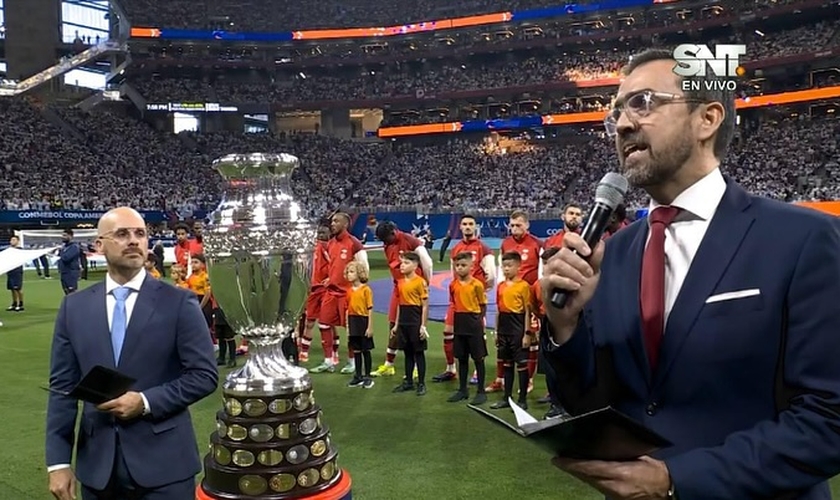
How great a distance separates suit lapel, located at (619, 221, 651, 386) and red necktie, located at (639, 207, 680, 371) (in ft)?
0.05

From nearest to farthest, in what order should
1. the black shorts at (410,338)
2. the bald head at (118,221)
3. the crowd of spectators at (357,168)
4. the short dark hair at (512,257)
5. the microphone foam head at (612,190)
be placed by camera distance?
the microphone foam head at (612,190) < the bald head at (118,221) < the short dark hair at (512,257) < the black shorts at (410,338) < the crowd of spectators at (357,168)

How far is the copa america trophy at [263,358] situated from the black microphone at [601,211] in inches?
60.3

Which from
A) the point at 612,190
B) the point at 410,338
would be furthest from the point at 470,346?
the point at 612,190

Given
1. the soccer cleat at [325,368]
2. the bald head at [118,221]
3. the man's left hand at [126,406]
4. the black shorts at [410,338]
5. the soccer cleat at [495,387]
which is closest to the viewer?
the man's left hand at [126,406]

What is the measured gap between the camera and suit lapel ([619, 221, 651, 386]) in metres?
1.80

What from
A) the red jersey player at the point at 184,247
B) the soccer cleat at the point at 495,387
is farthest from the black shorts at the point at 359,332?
the red jersey player at the point at 184,247

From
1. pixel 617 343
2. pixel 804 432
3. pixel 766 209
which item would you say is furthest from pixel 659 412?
pixel 766 209

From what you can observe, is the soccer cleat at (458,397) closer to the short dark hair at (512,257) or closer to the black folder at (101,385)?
the short dark hair at (512,257)

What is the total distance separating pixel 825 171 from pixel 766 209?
3644 centimetres

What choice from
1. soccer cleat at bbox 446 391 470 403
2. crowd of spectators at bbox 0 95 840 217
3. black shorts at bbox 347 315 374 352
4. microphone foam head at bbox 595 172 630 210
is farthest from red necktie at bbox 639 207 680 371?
crowd of spectators at bbox 0 95 840 217

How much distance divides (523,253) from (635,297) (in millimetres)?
6455

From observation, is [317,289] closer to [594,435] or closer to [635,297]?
[635,297]

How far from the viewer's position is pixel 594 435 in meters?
1.54

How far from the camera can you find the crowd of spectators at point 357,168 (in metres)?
34.8
